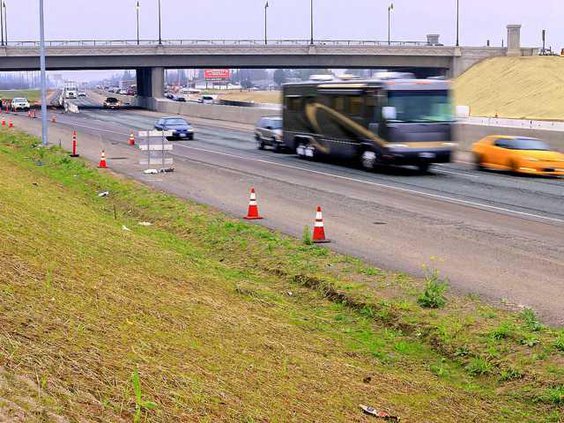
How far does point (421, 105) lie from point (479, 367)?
2053 cm

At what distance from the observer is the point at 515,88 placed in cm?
8512

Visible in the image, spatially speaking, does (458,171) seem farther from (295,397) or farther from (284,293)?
(295,397)

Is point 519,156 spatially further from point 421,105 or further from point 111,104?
point 111,104

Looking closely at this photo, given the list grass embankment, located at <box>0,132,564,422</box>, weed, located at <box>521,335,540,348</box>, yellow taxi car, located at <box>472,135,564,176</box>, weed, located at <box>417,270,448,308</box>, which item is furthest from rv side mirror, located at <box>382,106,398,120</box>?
weed, located at <box>521,335,540,348</box>

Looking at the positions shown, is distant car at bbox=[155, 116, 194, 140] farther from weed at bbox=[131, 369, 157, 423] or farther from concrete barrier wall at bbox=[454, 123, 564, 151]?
weed at bbox=[131, 369, 157, 423]

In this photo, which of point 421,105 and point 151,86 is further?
point 151,86

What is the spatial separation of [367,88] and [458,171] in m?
4.73

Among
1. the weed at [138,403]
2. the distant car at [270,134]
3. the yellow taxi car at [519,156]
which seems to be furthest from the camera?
the distant car at [270,134]

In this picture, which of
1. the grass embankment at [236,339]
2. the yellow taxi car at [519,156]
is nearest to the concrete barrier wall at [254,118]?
the yellow taxi car at [519,156]

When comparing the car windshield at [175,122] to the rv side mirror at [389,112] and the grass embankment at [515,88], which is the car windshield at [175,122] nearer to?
the rv side mirror at [389,112]

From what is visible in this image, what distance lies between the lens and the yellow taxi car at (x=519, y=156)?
28828 mm

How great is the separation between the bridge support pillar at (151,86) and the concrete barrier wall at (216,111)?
4179mm

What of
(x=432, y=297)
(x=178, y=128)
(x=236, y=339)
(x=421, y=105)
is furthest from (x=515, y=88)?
(x=236, y=339)

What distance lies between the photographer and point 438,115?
2928 cm
